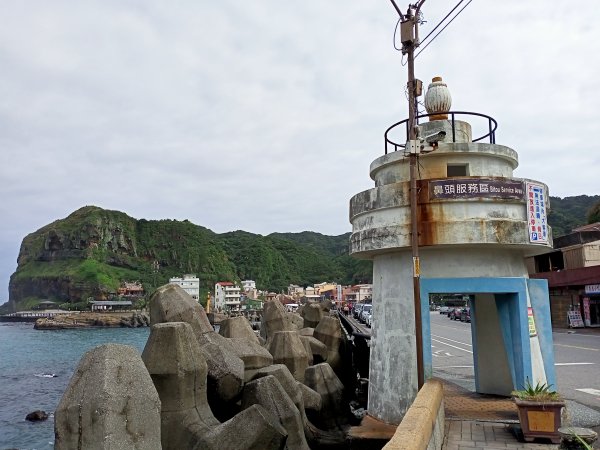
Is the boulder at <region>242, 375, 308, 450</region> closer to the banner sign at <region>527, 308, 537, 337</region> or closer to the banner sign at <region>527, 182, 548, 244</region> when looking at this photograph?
the banner sign at <region>527, 308, 537, 337</region>

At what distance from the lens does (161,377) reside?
7.92 meters

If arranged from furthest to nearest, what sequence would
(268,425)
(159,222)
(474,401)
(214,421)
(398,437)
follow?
(159,222)
(474,401)
(214,421)
(268,425)
(398,437)

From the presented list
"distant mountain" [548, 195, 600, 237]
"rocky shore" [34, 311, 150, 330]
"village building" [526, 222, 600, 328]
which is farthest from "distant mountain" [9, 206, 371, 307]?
"village building" [526, 222, 600, 328]

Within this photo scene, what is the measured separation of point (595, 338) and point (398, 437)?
29.6m

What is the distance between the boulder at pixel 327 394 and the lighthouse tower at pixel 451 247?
12.2ft

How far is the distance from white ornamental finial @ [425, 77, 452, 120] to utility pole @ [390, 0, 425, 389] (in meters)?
1.29

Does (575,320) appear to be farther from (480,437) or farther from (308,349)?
(480,437)

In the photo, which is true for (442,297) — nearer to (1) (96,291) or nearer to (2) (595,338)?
(2) (595,338)

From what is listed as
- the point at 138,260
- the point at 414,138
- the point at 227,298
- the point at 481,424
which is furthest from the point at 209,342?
the point at 138,260

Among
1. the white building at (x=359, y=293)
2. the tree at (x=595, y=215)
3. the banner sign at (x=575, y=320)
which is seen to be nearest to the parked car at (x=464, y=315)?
the banner sign at (x=575, y=320)

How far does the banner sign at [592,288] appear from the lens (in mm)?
34541

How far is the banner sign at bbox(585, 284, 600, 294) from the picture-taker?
34.5 meters

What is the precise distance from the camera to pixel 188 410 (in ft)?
26.7

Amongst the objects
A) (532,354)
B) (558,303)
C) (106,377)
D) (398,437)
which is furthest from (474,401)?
(558,303)
